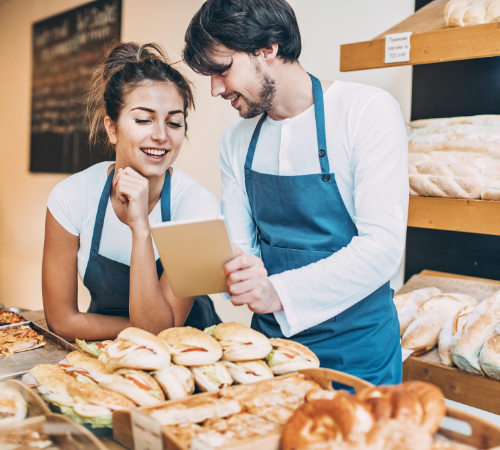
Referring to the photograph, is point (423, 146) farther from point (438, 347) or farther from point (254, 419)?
point (254, 419)

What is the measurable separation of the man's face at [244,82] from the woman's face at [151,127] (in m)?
0.26

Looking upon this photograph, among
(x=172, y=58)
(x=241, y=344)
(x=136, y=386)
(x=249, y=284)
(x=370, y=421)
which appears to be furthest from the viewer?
(x=172, y=58)

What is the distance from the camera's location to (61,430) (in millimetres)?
691

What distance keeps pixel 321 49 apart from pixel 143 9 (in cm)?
158

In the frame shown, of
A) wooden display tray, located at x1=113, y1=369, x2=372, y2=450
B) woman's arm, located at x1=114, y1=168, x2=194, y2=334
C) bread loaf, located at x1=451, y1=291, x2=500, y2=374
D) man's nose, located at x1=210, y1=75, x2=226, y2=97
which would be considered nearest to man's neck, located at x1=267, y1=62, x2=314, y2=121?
man's nose, located at x1=210, y1=75, x2=226, y2=97

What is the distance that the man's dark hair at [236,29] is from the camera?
1223 mm

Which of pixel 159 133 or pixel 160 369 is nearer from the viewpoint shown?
pixel 160 369

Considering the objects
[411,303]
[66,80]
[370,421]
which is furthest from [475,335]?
[66,80]

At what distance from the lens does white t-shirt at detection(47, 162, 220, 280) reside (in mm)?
1532

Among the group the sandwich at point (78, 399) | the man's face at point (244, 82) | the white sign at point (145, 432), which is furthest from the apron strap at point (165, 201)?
the white sign at point (145, 432)

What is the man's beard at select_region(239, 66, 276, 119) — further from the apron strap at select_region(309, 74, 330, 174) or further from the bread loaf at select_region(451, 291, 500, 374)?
the bread loaf at select_region(451, 291, 500, 374)

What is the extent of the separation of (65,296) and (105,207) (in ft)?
0.95

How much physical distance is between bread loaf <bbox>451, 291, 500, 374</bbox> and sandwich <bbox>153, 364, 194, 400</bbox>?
41.7 inches

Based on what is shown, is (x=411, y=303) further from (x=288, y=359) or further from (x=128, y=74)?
(x=128, y=74)
